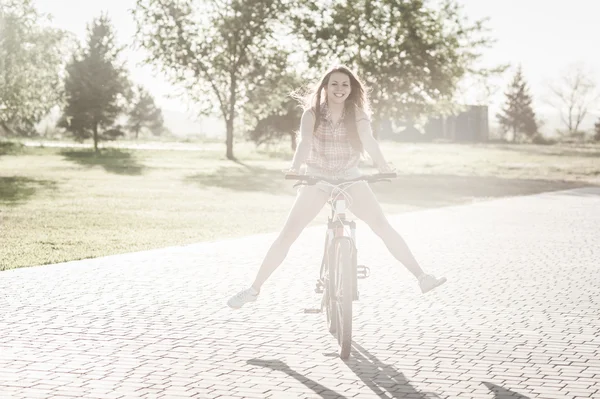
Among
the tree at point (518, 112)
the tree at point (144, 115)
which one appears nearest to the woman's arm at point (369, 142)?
the tree at point (518, 112)

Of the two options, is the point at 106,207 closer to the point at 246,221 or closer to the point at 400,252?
the point at 246,221

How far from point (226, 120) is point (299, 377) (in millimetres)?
45794

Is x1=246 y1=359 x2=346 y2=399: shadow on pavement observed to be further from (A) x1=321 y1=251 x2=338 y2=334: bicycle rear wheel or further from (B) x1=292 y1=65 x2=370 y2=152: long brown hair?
(B) x1=292 y1=65 x2=370 y2=152: long brown hair

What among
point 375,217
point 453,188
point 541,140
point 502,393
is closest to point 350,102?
point 375,217

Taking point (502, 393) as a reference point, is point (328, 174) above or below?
above

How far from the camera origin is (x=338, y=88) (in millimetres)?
6344

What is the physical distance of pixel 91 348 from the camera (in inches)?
234

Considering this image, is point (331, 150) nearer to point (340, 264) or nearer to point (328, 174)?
point (328, 174)

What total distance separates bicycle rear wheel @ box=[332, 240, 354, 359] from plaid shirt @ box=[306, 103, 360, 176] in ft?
1.87

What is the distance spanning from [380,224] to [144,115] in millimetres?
114133

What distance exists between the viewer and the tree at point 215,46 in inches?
1933

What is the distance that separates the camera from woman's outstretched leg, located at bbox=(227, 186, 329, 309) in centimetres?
630

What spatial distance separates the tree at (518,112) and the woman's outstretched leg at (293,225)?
4340 inches

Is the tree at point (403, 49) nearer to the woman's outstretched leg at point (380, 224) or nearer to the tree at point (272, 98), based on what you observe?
the tree at point (272, 98)
